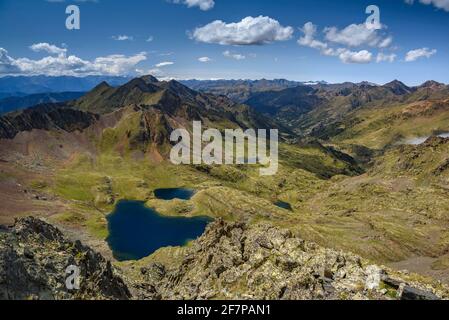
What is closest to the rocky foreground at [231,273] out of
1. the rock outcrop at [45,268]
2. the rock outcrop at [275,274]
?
the rock outcrop at [45,268]

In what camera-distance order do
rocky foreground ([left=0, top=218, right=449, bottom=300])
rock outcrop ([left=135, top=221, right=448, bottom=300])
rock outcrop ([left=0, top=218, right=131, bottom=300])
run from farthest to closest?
rock outcrop ([left=135, top=221, right=448, bottom=300]), rocky foreground ([left=0, top=218, right=449, bottom=300]), rock outcrop ([left=0, top=218, right=131, bottom=300])

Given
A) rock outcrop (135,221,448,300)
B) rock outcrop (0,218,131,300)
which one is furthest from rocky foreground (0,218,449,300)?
rock outcrop (135,221,448,300)

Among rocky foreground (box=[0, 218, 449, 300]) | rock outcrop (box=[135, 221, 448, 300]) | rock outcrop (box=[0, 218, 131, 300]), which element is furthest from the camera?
rock outcrop (box=[135, 221, 448, 300])

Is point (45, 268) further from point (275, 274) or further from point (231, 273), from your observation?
point (275, 274)

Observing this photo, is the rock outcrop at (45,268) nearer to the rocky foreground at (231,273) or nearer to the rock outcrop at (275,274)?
the rocky foreground at (231,273)

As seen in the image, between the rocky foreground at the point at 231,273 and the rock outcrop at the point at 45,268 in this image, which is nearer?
the rock outcrop at the point at 45,268

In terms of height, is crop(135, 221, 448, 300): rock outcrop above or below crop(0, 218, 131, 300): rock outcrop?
below

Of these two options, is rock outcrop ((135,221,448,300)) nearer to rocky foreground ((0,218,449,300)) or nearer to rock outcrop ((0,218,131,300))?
rocky foreground ((0,218,449,300))

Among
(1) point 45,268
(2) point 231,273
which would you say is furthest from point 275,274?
(1) point 45,268
